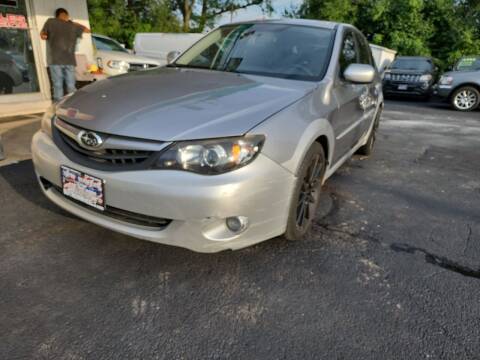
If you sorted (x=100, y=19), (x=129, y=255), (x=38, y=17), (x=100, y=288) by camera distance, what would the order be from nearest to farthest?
(x=100, y=288), (x=129, y=255), (x=38, y=17), (x=100, y=19)

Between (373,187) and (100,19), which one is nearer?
(373,187)

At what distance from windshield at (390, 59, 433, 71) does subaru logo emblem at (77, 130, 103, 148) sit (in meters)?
12.6

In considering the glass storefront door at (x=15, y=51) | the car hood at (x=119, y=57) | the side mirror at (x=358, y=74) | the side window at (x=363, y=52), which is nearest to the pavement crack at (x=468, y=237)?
the side mirror at (x=358, y=74)

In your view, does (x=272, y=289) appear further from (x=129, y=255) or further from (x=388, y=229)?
(x=388, y=229)

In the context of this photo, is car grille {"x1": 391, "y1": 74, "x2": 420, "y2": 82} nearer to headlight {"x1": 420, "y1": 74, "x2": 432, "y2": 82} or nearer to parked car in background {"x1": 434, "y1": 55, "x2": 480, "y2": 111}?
headlight {"x1": 420, "y1": 74, "x2": 432, "y2": 82}

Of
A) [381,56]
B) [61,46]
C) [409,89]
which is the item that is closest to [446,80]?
[409,89]

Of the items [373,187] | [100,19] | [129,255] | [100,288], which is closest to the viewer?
[100,288]

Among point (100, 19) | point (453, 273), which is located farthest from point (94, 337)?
point (100, 19)

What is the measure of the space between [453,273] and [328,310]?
101cm

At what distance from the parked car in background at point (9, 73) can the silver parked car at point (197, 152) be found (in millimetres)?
5024

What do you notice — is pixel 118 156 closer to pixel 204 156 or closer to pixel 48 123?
pixel 204 156

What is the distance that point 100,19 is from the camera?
16391mm

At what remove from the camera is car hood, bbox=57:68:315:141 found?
1.97 metres

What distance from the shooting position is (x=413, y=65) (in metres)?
12.5
